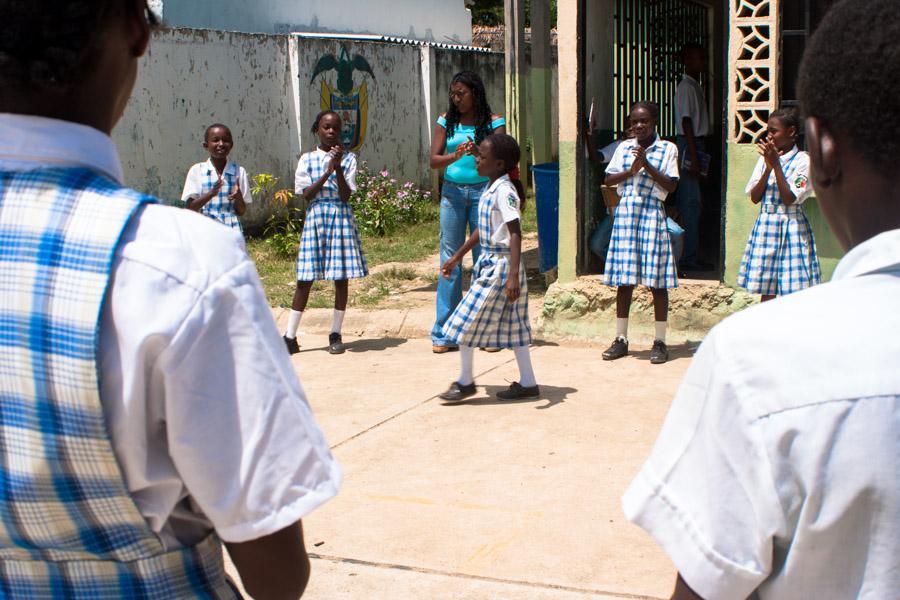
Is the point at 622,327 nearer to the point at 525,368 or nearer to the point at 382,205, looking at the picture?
the point at 525,368

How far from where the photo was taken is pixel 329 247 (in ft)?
24.0

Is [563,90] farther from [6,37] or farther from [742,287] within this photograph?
[6,37]

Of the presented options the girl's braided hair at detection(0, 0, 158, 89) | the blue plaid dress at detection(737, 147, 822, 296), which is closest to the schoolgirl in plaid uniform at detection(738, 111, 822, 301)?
the blue plaid dress at detection(737, 147, 822, 296)

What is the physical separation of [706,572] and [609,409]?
4479 millimetres

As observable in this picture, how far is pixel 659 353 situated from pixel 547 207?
6.84ft

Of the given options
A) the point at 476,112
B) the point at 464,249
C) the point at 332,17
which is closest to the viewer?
the point at 464,249

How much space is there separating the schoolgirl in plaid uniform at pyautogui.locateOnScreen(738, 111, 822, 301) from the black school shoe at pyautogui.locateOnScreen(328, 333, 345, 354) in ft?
8.71

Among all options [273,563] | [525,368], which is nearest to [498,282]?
[525,368]

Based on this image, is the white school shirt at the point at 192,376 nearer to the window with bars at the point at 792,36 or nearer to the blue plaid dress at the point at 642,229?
the blue plaid dress at the point at 642,229

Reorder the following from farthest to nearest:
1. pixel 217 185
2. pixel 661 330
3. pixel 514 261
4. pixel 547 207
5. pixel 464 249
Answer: pixel 547 207, pixel 217 185, pixel 661 330, pixel 464 249, pixel 514 261

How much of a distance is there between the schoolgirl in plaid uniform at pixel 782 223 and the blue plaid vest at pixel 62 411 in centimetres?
543

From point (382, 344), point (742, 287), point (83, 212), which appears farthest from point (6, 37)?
point (382, 344)

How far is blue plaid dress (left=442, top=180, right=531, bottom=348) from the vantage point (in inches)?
227

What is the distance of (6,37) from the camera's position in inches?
48.4
